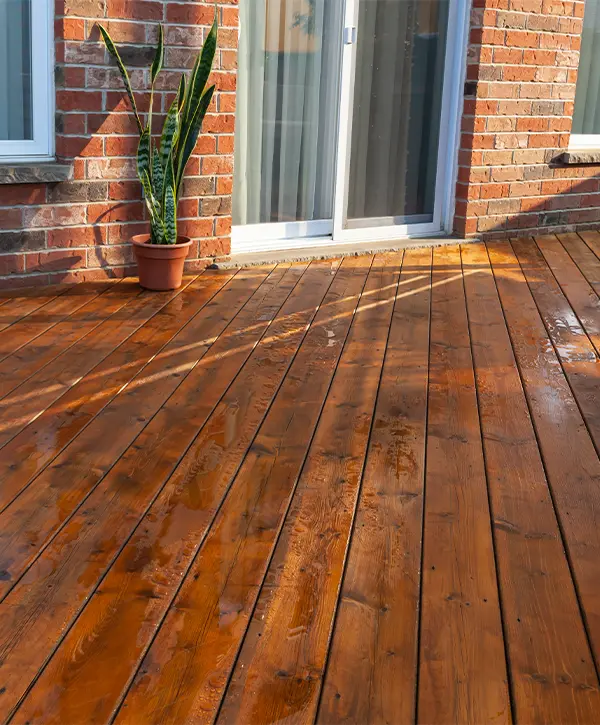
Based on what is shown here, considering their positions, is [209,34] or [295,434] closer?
[295,434]

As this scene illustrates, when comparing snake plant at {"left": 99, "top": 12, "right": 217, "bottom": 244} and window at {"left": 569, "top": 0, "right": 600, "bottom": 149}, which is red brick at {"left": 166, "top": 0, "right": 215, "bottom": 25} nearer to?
snake plant at {"left": 99, "top": 12, "right": 217, "bottom": 244}

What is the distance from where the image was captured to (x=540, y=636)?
1.69m

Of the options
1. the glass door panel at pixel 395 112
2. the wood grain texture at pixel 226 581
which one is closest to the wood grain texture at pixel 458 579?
the wood grain texture at pixel 226 581

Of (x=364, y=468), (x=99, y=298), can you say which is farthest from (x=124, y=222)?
(x=364, y=468)

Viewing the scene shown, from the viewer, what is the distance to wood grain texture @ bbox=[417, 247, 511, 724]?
153cm

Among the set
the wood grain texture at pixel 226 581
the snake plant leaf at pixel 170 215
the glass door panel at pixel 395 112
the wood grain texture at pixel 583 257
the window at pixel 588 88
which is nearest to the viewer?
the wood grain texture at pixel 226 581

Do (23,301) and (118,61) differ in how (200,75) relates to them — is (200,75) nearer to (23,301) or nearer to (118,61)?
(118,61)

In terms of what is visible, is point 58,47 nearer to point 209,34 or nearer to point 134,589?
point 209,34

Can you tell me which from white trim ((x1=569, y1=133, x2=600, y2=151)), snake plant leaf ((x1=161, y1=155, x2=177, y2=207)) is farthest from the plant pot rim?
white trim ((x1=569, y1=133, x2=600, y2=151))

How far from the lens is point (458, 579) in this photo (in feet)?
6.13

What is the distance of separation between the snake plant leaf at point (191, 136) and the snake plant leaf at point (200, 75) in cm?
2

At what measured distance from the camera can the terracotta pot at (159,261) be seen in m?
3.91

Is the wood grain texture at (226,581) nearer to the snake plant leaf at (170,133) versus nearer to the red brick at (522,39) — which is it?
the snake plant leaf at (170,133)

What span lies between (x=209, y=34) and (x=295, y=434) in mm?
2030
